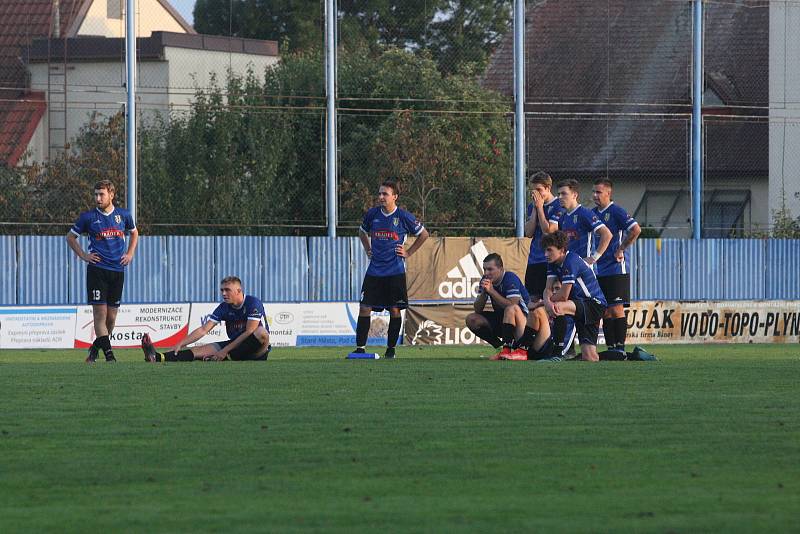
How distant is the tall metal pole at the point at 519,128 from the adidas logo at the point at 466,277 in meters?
0.85

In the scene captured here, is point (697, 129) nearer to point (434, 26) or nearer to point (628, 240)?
point (434, 26)

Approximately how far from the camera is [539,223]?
50.5ft

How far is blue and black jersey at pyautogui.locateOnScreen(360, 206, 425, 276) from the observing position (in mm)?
16297

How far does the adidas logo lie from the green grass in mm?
13373

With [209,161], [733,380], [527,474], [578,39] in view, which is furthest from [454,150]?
[527,474]

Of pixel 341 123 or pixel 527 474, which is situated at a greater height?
pixel 341 123

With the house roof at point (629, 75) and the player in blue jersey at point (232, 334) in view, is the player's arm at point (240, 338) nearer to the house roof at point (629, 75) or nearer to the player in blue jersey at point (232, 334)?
the player in blue jersey at point (232, 334)

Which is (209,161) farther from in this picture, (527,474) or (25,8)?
(527,474)

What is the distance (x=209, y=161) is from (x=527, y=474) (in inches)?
814

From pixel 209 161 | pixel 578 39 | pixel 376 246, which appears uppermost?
pixel 578 39

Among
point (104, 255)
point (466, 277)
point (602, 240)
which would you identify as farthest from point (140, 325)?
point (602, 240)

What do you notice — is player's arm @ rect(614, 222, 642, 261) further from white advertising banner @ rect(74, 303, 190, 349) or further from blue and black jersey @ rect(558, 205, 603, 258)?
white advertising banner @ rect(74, 303, 190, 349)

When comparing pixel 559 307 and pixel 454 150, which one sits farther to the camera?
pixel 454 150

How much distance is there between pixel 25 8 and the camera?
35.5 m
